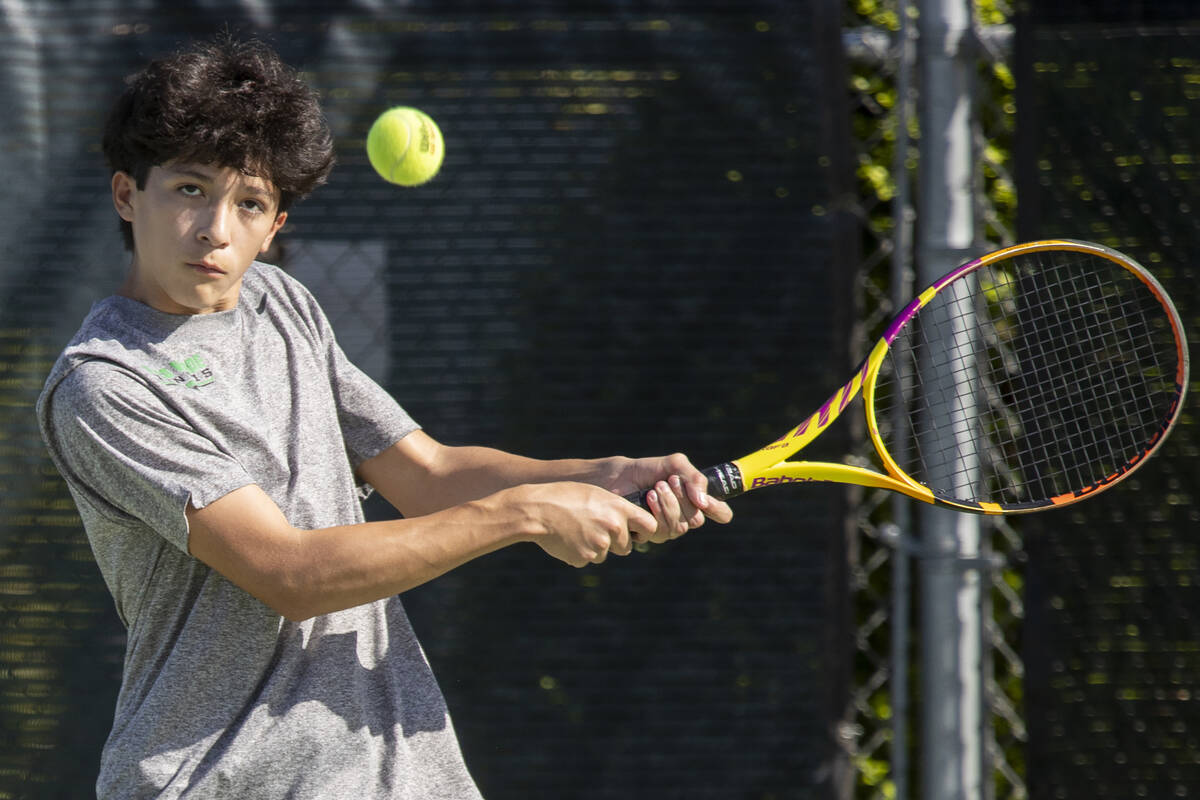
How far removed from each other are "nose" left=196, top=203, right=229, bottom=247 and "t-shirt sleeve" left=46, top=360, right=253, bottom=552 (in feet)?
0.61

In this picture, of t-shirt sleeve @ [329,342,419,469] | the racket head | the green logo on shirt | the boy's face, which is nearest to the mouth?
the boy's face

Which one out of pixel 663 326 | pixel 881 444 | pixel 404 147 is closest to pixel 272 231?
pixel 404 147

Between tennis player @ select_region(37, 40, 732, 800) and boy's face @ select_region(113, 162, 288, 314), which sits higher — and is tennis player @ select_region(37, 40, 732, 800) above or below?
below

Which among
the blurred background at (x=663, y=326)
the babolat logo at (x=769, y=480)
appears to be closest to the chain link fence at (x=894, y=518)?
the blurred background at (x=663, y=326)

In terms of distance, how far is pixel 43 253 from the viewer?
7.97ft

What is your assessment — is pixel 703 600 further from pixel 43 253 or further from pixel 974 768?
pixel 43 253

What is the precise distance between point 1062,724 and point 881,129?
132 cm

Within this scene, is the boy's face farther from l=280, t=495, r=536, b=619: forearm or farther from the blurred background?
the blurred background

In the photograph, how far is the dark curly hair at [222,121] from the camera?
4.71 ft

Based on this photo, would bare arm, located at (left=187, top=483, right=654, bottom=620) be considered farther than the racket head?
No

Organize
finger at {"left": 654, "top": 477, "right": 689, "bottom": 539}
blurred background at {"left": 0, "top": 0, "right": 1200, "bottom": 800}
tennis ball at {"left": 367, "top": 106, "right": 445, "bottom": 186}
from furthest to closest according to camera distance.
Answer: blurred background at {"left": 0, "top": 0, "right": 1200, "bottom": 800} < tennis ball at {"left": 367, "top": 106, "right": 445, "bottom": 186} < finger at {"left": 654, "top": 477, "right": 689, "bottom": 539}

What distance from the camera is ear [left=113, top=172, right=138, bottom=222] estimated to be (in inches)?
59.6

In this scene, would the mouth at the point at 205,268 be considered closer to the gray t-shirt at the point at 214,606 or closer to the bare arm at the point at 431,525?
the gray t-shirt at the point at 214,606

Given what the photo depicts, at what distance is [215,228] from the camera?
4.68 ft
